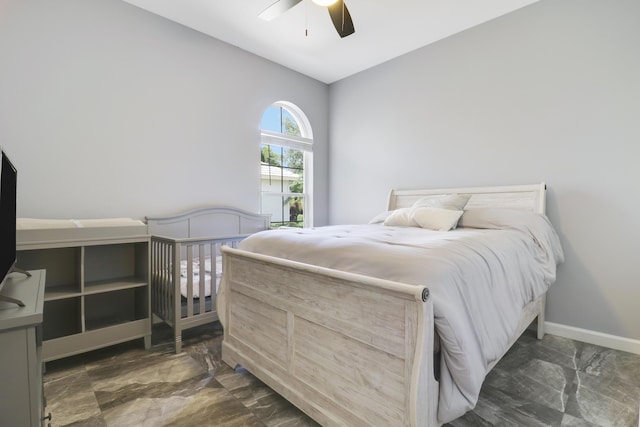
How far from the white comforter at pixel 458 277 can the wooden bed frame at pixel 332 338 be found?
93mm

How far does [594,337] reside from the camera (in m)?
2.39

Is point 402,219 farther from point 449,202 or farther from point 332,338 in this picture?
point 332,338

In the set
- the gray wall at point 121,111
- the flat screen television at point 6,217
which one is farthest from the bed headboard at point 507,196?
the flat screen television at point 6,217

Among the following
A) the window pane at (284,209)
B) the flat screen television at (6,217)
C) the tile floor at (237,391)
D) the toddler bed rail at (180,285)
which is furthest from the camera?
the window pane at (284,209)

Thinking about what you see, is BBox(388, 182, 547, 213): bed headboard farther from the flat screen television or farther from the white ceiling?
the flat screen television

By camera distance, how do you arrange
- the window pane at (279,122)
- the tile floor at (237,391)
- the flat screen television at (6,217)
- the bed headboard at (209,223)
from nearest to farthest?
the flat screen television at (6,217), the tile floor at (237,391), the bed headboard at (209,223), the window pane at (279,122)

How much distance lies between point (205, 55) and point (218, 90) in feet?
1.13

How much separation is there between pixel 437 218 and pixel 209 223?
7.15 ft

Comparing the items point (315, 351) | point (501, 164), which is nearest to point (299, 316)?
point (315, 351)

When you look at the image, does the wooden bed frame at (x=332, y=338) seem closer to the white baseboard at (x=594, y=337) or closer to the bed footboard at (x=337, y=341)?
the bed footboard at (x=337, y=341)

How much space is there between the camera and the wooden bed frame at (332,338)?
3.40ft

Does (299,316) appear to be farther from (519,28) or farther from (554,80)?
(519,28)

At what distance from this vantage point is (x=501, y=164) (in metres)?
2.81

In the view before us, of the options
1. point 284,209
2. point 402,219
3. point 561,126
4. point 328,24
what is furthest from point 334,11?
point 284,209
